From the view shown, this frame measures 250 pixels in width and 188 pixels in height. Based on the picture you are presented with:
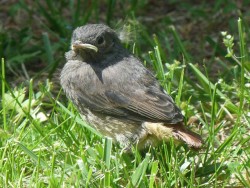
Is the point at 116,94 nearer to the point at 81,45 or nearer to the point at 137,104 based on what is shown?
the point at 137,104

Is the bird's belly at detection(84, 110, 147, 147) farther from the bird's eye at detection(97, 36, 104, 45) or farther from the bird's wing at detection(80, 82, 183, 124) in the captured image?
the bird's eye at detection(97, 36, 104, 45)

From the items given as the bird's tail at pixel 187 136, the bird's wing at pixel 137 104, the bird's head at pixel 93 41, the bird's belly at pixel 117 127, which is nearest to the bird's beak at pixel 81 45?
the bird's head at pixel 93 41

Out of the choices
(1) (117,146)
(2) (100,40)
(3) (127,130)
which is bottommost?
(1) (117,146)

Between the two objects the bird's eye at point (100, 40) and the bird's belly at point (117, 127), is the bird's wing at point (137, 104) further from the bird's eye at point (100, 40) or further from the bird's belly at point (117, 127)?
the bird's eye at point (100, 40)

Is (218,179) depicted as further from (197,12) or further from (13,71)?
(197,12)

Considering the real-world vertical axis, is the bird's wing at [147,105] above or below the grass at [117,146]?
above

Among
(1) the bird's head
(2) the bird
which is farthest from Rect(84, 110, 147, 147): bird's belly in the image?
(1) the bird's head

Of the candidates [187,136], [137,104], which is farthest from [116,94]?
[187,136]

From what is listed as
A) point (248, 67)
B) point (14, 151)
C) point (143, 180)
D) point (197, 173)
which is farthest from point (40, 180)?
point (248, 67)
